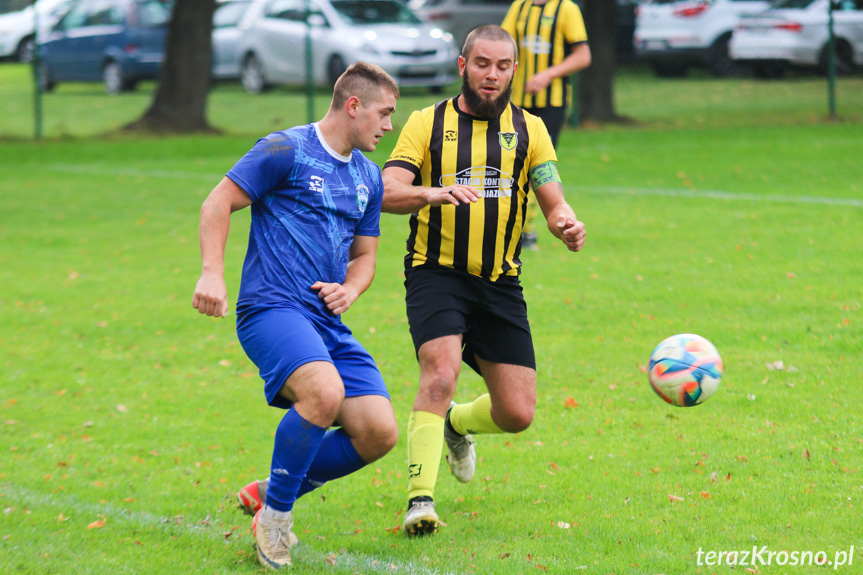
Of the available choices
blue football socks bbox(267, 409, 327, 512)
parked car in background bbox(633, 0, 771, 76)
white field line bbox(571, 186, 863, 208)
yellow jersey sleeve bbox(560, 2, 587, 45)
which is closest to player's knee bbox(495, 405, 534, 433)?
blue football socks bbox(267, 409, 327, 512)

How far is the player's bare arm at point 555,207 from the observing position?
13.5ft

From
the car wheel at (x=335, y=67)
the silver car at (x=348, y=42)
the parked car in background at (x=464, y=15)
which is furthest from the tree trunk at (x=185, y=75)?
the parked car in background at (x=464, y=15)

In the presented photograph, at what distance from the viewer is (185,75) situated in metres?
17.3

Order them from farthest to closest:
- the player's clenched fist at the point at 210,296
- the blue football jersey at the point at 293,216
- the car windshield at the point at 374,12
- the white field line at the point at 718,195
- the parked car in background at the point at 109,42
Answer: the parked car in background at the point at 109,42, the car windshield at the point at 374,12, the white field line at the point at 718,195, the blue football jersey at the point at 293,216, the player's clenched fist at the point at 210,296

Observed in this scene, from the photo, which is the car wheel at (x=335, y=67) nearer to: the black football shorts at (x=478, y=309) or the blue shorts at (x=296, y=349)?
the black football shorts at (x=478, y=309)

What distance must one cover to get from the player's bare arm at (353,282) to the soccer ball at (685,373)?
133 cm

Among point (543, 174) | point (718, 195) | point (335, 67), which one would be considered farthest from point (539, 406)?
point (335, 67)

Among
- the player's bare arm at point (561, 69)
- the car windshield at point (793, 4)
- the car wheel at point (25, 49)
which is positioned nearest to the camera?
the player's bare arm at point (561, 69)

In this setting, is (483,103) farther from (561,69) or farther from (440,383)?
(561,69)

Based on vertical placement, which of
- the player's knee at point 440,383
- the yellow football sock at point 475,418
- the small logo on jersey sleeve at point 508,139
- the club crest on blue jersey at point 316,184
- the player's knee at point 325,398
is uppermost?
the small logo on jersey sleeve at point 508,139

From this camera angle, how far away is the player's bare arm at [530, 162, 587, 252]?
4.12 m

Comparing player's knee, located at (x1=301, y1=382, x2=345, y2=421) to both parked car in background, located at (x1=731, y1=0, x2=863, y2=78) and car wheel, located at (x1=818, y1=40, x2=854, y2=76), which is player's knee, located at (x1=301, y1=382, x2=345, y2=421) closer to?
parked car in background, located at (x1=731, y1=0, x2=863, y2=78)

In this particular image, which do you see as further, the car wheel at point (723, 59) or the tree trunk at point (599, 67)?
the car wheel at point (723, 59)

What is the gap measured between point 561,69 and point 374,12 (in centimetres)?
1084
